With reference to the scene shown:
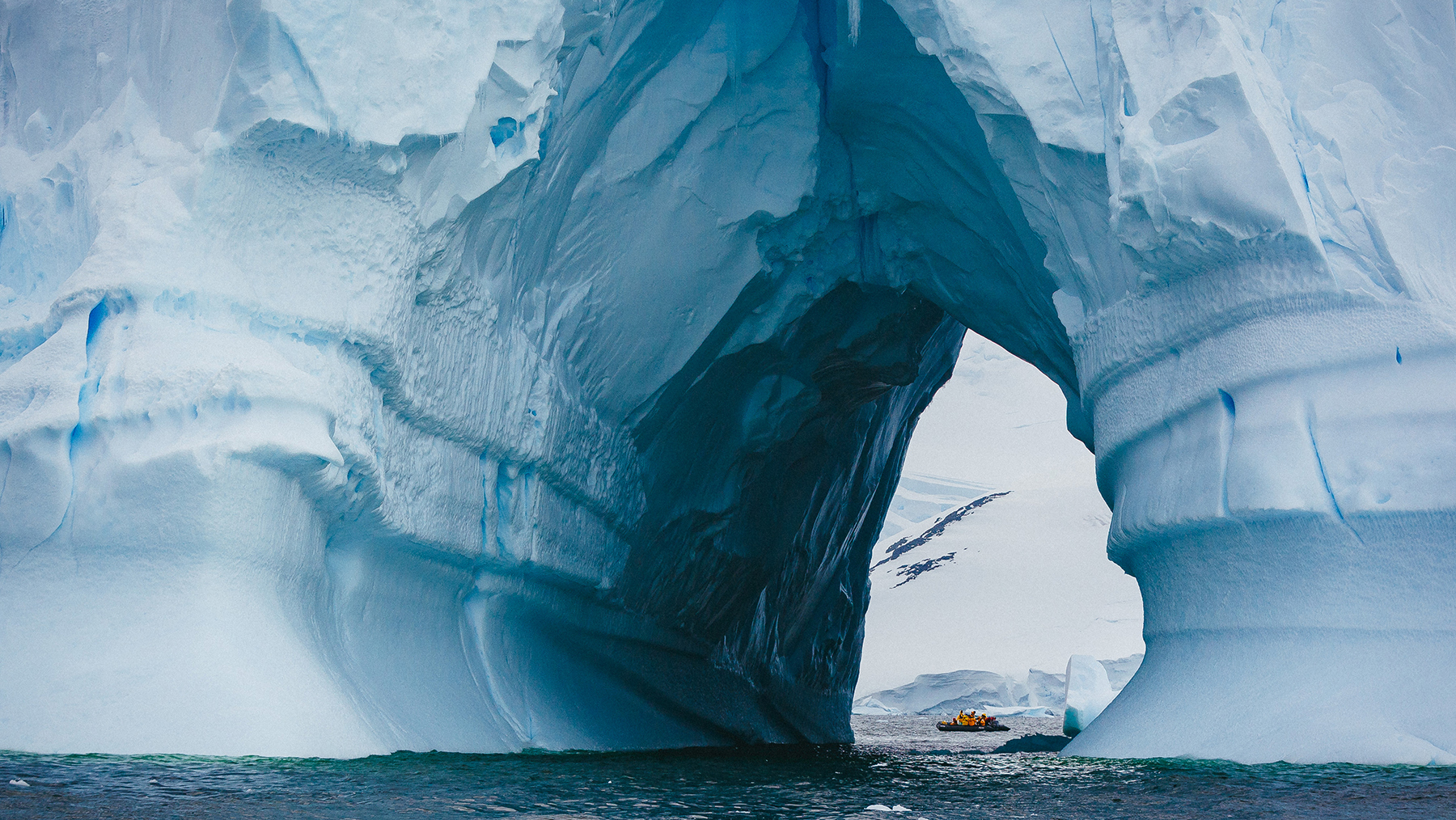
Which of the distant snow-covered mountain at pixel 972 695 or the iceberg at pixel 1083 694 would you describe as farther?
the distant snow-covered mountain at pixel 972 695

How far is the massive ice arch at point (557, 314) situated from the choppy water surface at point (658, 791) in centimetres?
30

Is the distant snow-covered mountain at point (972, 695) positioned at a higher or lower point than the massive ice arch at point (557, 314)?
lower

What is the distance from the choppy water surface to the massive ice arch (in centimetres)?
30

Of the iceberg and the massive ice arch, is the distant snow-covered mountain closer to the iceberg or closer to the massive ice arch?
the iceberg

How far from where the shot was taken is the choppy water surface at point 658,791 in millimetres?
2617

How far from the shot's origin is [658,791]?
3.69m

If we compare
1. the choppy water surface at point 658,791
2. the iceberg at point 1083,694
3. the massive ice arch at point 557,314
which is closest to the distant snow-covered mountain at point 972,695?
the iceberg at point 1083,694

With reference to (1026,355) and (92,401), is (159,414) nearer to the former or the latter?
(92,401)

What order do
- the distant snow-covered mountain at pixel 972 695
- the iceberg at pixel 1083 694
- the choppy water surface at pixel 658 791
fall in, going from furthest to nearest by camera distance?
the distant snow-covered mountain at pixel 972 695 < the iceberg at pixel 1083 694 < the choppy water surface at pixel 658 791

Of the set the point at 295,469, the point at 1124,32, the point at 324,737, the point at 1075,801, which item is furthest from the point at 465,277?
the point at 1075,801

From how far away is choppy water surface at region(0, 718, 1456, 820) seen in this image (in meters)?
2.62

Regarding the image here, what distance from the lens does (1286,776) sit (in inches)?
132

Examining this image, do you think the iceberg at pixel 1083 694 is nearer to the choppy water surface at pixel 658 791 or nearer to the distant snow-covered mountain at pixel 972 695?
the distant snow-covered mountain at pixel 972 695

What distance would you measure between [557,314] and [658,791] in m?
3.52
